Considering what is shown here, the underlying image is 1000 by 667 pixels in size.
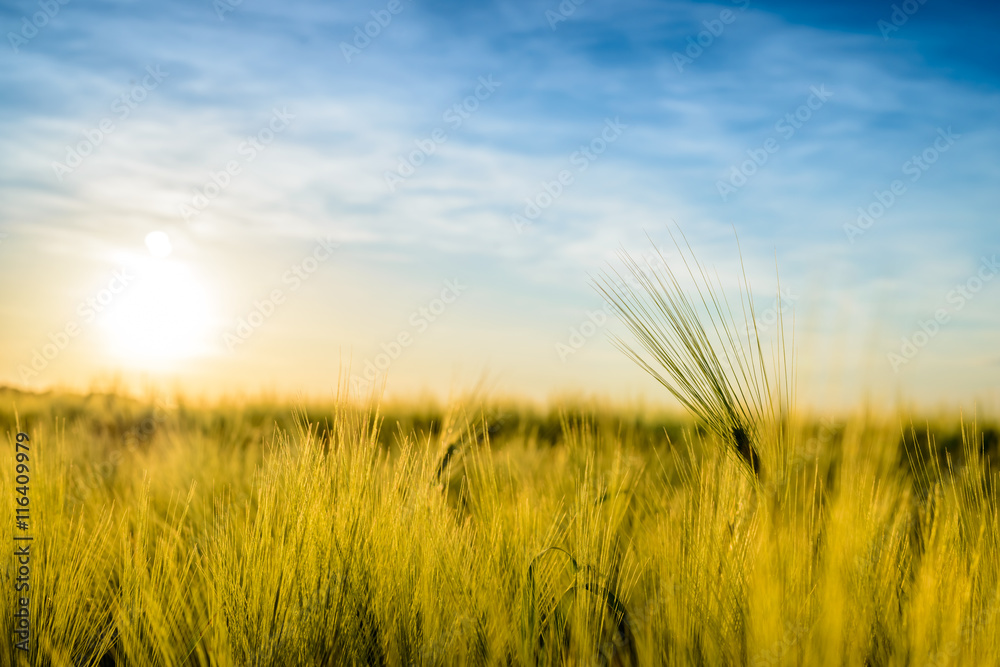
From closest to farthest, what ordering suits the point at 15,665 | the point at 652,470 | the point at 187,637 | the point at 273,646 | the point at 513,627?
the point at 273,646 → the point at 513,627 → the point at 15,665 → the point at 187,637 → the point at 652,470

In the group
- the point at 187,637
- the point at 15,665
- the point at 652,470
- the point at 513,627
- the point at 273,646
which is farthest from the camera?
the point at 652,470

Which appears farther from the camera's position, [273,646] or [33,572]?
[33,572]

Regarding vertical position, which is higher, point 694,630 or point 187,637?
point 694,630

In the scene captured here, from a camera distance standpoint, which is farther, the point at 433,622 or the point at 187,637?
the point at 187,637

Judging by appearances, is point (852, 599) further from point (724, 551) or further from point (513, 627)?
point (513, 627)

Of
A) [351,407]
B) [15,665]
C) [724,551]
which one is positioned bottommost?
[15,665]

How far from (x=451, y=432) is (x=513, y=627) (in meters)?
0.86

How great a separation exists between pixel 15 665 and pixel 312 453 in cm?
141

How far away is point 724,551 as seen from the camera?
2.37 meters

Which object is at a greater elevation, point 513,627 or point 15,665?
point 513,627

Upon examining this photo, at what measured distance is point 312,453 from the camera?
7.93ft

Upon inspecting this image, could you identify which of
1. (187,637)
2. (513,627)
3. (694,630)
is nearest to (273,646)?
(513,627)

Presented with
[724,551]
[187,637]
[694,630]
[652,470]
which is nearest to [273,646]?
[187,637]

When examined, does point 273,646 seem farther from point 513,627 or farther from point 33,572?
point 33,572
